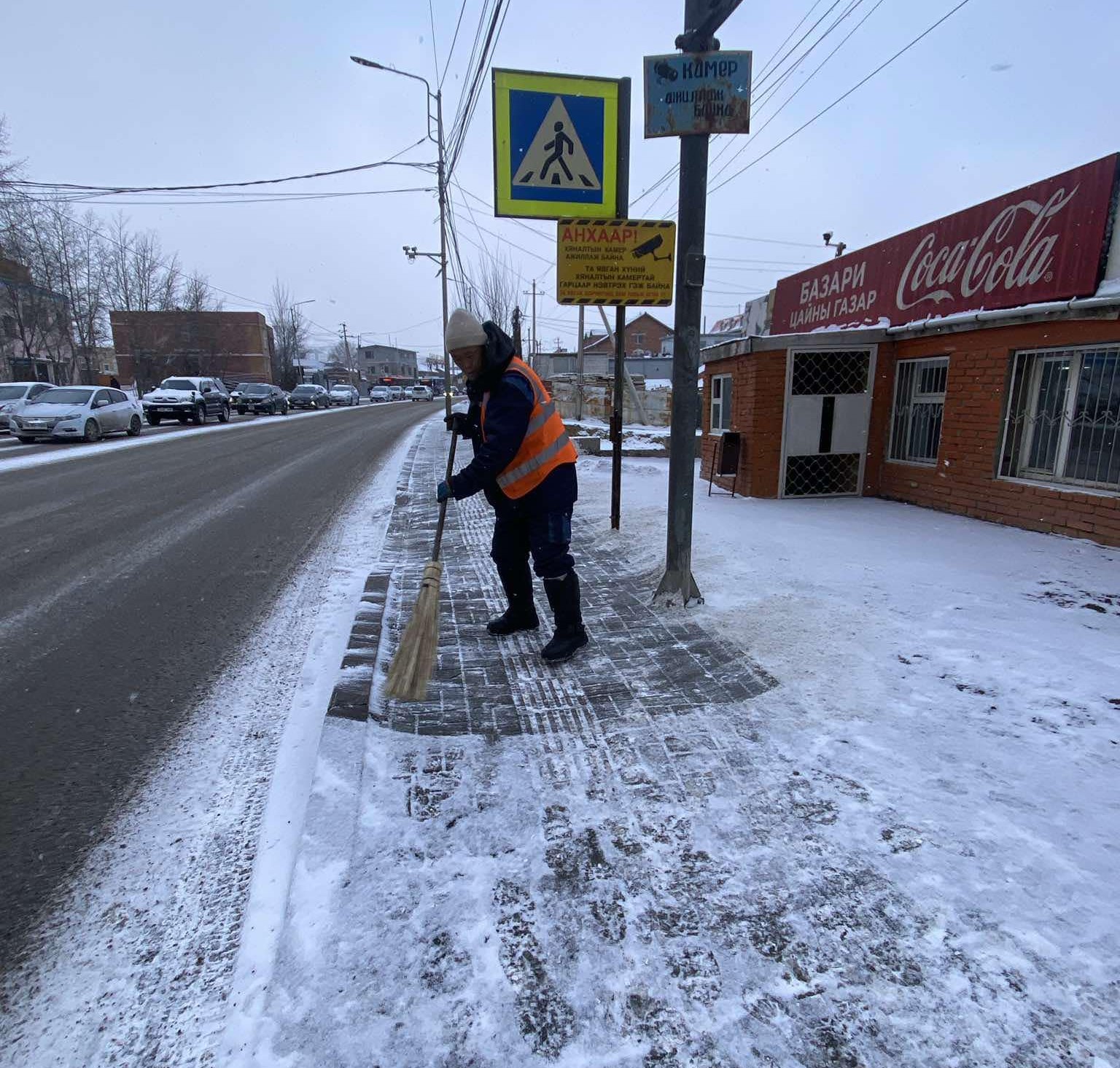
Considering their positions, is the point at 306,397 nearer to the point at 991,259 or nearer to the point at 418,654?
the point at 991,259

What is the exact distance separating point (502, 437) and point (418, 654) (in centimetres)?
117

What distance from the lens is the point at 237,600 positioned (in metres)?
4.94

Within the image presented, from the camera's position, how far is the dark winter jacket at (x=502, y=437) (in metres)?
3.37

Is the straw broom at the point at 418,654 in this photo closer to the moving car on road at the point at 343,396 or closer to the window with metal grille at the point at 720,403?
the window with metal grille at the point at 720,403

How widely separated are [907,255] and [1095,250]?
2553 millimetres

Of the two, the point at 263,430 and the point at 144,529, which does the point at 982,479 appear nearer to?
the point at 144,529

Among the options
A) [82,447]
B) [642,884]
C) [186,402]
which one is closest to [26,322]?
[186,402]

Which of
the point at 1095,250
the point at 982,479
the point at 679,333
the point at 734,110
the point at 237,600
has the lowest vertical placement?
the point at 237,600

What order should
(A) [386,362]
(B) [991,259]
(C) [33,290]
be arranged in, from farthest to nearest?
(A) [386,362] < (C) [33,290] < (B) [991,259]

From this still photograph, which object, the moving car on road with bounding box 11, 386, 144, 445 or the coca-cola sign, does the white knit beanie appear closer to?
the coca-cola sign

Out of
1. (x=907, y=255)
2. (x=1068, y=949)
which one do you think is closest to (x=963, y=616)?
(x=1068, y=949)

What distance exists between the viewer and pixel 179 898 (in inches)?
81.5

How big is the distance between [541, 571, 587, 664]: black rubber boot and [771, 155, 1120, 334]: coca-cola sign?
17.6 feet

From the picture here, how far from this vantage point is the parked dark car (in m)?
30.3
